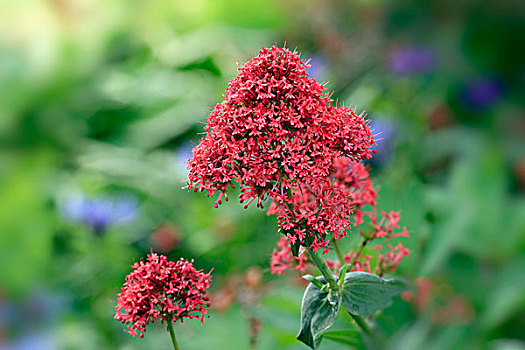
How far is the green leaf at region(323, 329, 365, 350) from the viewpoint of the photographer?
1.47 ft

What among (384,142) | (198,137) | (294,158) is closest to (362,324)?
(294,158)

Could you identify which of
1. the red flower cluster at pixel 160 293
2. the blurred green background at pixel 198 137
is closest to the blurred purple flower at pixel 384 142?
the blurred green background at pixel 198 137

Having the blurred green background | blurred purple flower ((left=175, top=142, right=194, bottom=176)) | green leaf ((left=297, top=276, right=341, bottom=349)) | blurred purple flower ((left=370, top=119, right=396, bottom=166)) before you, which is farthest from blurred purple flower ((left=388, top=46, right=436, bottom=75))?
green leaf ((left=297, top=276, right=341, bottom=349))

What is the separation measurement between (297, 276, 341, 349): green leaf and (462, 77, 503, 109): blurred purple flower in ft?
6.29

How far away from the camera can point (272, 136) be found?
40 centimetres

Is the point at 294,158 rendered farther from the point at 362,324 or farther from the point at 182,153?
the point at 182,153

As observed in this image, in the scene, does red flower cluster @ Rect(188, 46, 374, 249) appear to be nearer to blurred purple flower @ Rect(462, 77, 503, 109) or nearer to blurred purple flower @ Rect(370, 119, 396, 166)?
blurred purple flower @ Rect(370, 119, 396, 166)

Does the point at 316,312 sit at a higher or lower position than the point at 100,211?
lower

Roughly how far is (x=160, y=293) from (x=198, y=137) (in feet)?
5.97

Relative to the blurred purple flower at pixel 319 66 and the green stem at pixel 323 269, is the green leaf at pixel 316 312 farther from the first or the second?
the blurred purple flower at pixel 319 66

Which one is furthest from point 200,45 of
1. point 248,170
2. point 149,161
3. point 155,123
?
point 248,170

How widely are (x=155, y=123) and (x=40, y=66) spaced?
981 mm

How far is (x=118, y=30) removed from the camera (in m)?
3.11

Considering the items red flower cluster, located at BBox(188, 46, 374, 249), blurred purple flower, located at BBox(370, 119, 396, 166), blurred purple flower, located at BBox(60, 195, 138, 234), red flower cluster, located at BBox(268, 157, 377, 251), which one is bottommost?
red flower cluster, located at BBox(268, 157, 377, 251)
